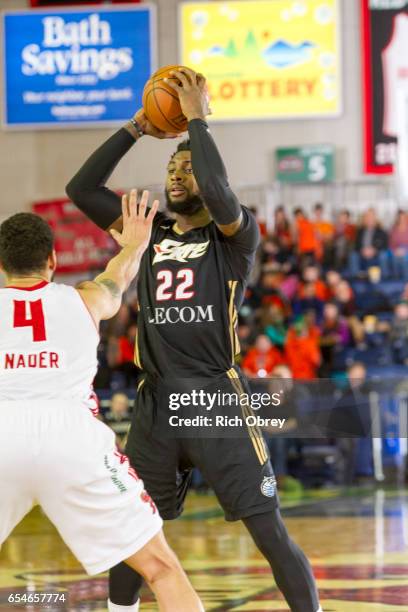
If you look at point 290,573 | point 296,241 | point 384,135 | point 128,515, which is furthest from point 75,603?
Result: point 384,135

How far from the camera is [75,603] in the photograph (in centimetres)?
562

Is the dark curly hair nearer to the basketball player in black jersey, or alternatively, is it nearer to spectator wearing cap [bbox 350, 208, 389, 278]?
the basketball player in black jersey

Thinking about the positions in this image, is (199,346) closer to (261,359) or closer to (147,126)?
(147,126)

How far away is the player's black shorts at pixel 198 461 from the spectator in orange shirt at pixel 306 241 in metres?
10.8

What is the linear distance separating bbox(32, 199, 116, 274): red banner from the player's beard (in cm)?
1392

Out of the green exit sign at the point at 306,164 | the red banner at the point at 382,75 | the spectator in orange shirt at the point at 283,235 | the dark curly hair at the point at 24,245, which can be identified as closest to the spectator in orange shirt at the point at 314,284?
the spectator in orange shirt at the point at 283,235

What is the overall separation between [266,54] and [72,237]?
4392 mm

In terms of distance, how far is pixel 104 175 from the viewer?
4.77m

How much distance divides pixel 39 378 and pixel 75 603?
2273mm

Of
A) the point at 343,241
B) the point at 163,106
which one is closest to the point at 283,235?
the point at 343,241

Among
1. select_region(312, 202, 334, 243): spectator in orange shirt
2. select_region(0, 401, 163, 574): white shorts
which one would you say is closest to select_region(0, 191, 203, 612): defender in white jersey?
select_region(0, 401, 163, 574): white shorts

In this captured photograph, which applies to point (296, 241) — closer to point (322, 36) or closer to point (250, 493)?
point (322, 36)

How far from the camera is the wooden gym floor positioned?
561 centimetres

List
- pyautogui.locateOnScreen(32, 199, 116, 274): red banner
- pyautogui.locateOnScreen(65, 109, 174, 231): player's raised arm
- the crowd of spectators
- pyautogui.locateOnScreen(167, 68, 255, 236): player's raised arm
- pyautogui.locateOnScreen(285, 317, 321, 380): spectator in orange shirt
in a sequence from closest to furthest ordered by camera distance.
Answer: pyautogui.locateOnScreen(167, 68, 255, 236): player's raised arm → pyautogui.locateOnScreen(65, 109, 174, 231): player's raised arm → the crowd of spectators → pyautogui.locateOnScreen(285, 317, 321, 380): spectator in orange shirt → pyautogui.locateOnScreen(32, 199, 116, 274): red banner
